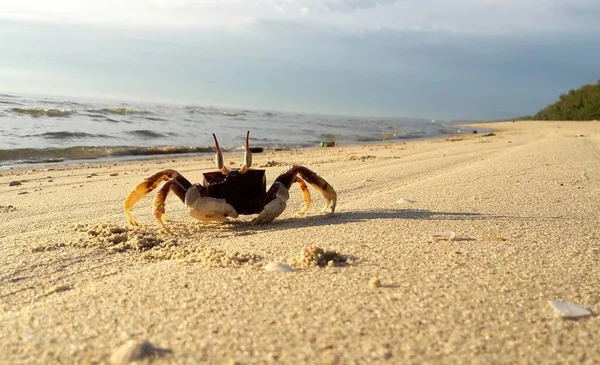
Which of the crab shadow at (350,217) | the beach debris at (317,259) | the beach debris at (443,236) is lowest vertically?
the crab shadow at (350,217)

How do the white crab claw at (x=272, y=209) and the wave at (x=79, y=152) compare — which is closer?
the white crab claw at (x=272, y=209)

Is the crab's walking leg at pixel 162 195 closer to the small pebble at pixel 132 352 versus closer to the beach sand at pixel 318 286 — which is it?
the beach sand at pixel 318 286

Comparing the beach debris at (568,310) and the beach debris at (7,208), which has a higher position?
the beach debris at (568,310)

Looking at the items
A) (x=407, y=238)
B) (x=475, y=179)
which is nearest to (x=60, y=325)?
(x=407, y=238)

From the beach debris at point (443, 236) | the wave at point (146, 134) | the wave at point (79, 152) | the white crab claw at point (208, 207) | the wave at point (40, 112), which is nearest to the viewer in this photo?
the beach debris at point (443, 236)

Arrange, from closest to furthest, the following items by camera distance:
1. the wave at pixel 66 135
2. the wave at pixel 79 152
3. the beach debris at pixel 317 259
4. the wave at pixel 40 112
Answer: the beach debris at pixel 317 259 → the wave at pixel 79 152 → the wave at pixel 66 135 → the wave at pixel 40 112

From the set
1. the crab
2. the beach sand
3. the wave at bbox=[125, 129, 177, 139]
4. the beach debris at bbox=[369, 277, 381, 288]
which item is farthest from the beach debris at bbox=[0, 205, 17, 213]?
the wave at bbox=[125, 129, 177, 139]

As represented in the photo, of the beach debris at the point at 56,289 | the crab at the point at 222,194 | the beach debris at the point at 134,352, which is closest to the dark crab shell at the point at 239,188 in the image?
the crab at the point at 222,194

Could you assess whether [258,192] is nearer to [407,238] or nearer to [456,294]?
[407,238]

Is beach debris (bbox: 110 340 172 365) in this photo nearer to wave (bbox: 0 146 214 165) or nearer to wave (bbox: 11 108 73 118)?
wave (bbox: 0 146 214 165)
